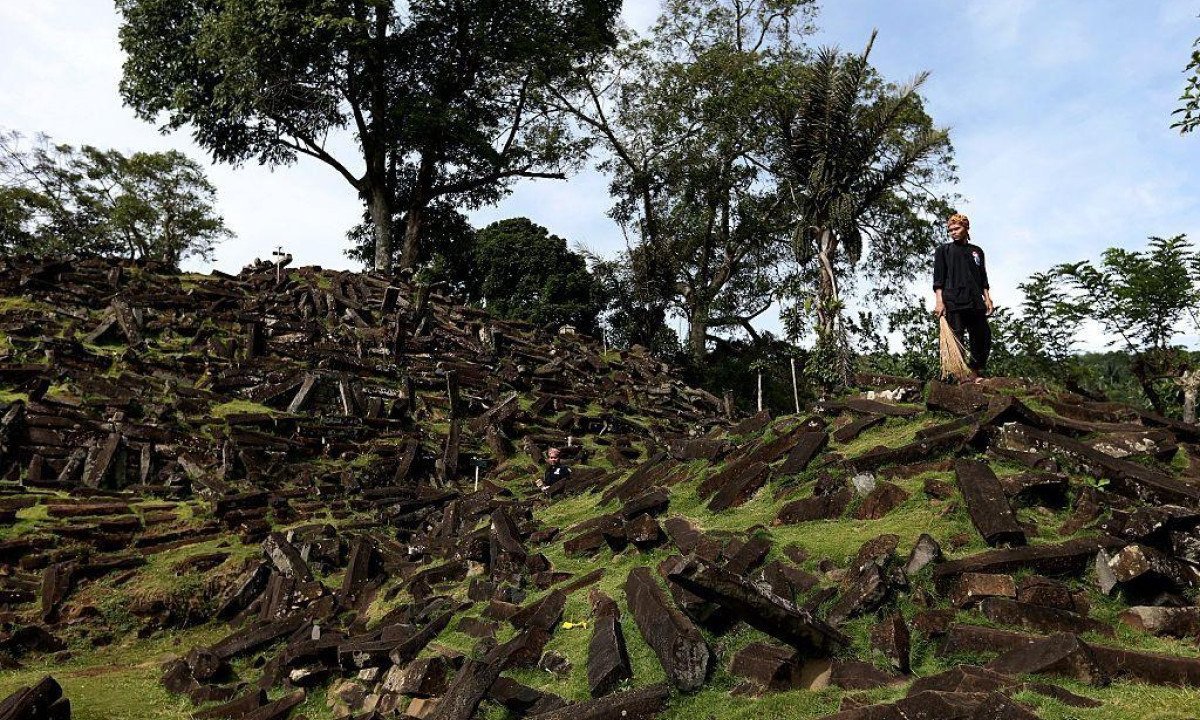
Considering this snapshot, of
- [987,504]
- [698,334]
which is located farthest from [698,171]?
[987,504]

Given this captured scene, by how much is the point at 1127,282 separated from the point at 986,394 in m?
12.4

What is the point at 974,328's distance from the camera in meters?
8.42

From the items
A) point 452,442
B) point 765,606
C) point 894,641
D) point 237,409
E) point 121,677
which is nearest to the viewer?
point 894,641

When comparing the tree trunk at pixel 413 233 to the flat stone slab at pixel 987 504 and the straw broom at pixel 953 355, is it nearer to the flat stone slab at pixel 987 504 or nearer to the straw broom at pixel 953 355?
the straw broom at pixel 953 355

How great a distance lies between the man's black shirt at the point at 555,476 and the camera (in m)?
12.1

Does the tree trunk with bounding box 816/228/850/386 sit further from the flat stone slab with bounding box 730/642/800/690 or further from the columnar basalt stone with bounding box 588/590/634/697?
the flat stone slab with bounding box 730/642/800/690

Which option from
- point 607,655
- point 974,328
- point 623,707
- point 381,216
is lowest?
point 623,707

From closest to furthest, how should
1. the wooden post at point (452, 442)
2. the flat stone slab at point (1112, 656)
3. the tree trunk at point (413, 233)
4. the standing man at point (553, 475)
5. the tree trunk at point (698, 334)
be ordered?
the flat stone slab at point (1112, 656) → the standing man at point (553, 475) → the wooden post at point (452, 442) → the tree trunk at point (413, 233) → the tree trunk at point (698, 334)

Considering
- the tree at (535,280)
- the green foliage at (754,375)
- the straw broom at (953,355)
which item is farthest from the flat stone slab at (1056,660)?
the tree at (535,280)

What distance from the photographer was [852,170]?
63.5 ft

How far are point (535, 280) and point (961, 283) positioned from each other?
24321mm

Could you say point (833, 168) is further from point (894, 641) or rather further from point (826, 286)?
point (894, 641)

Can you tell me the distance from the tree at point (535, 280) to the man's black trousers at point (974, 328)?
73.4ft

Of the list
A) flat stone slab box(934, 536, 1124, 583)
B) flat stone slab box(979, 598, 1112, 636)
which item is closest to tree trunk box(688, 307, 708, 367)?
flat stone slab box(934, 536, 1124, 583)
